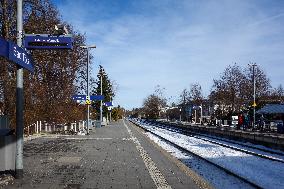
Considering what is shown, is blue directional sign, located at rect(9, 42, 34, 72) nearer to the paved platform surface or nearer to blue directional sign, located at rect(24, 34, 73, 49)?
blue directional sign, located at rect(24, 34, 73, 49)

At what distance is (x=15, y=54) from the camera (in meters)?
10.1

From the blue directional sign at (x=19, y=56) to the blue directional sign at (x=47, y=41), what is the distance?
0.50 metres

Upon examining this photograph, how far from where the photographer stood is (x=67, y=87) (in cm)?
4503

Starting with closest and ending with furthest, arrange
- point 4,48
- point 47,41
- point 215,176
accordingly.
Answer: point 4,48 < point 47,41 < point 215,176

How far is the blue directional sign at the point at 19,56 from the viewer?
9.82 metres

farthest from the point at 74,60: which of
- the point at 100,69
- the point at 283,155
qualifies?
the point at 100,69

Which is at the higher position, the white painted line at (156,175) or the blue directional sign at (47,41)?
the blue directional sign at (47,41)

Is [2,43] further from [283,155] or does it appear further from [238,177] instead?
[283,155]

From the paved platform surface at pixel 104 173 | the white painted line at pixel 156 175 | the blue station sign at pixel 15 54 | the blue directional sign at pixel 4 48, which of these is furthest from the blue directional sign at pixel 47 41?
the white painted line at pixel 156 175

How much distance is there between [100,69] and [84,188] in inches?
3708

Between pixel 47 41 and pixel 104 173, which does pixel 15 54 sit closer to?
pixel 47 41

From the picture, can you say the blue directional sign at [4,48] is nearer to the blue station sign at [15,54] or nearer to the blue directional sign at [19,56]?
the blue station sign at [15,54]

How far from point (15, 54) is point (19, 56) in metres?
0.32

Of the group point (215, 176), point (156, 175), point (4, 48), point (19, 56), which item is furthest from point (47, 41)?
point (215, 176)
